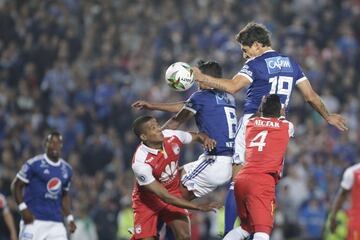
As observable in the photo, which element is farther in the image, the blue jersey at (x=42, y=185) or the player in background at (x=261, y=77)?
the blue jersey at (x=42, y=185)

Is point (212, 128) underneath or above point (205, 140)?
above

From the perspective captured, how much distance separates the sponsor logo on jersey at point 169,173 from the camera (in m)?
12.2

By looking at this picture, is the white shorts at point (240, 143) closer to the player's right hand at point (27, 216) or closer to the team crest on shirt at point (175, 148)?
the team crest on shirt at point (175, 148)

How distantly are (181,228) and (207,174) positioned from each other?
74 centimetres

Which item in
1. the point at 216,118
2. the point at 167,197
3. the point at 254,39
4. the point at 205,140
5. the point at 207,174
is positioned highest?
the point at 254,39

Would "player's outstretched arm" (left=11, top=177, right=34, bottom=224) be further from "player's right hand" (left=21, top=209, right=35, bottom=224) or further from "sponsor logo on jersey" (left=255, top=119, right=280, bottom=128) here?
"sponsor logo on jersey" (left=255, top=119, right=280, bottom=128)

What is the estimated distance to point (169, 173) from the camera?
40.3 feet

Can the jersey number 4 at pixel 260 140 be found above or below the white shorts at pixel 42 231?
above

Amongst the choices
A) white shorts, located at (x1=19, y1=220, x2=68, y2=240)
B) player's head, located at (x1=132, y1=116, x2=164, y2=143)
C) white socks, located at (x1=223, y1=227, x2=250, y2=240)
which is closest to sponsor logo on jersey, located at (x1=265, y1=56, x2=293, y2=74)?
player's head, located at (x1=132, y1=116, x2=164, y2=143)

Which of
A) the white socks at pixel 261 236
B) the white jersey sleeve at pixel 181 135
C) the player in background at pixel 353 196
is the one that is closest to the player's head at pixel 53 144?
the white jersey sleeve at pixel 181 135

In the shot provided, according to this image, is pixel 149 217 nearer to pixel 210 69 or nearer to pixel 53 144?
pixel 210 69

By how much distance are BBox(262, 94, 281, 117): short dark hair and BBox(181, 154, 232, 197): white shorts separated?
1.27 m

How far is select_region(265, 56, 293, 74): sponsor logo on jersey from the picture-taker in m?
11.8

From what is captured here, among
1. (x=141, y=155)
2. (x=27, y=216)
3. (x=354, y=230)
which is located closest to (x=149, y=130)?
(x=141, y=155)
